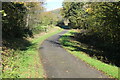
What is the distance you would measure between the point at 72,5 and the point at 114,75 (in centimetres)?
5488

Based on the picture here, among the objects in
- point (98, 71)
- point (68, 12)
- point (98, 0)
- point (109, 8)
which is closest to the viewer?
point (98, 71)

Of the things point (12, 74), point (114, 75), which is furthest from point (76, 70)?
point (12, 74)

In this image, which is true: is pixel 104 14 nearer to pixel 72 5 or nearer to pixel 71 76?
pixel 71 76

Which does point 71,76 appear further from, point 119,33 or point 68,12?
point 68,12

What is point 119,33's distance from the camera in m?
15.3

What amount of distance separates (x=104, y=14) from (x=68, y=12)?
5236 cm

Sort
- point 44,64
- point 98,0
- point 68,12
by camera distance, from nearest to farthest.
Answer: point 44,64
point 98,0
point 68,12

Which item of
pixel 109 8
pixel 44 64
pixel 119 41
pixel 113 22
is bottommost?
pixel 44 64

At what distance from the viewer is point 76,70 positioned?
11039 millimetres

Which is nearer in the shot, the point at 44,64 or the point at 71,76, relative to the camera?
the point at 71,76

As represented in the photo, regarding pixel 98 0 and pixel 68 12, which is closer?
pixel 98 0

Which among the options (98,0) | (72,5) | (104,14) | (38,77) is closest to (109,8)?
(104,14)

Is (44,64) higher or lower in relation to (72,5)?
lower

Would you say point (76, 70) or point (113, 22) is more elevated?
point (113, 22)
